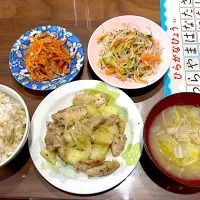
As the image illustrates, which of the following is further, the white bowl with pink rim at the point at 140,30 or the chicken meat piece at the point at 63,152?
the white bowl with pink rim at the point at 140,30

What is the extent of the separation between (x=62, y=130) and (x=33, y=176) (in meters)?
0.29

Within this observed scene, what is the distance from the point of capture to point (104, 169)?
1397mm

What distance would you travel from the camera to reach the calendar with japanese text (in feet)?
5.77

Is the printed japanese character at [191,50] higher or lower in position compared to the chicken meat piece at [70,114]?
higher

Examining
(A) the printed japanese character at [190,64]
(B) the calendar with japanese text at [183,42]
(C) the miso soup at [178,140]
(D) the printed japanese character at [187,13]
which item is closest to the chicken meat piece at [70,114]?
(C) the miso soup at [178,140]

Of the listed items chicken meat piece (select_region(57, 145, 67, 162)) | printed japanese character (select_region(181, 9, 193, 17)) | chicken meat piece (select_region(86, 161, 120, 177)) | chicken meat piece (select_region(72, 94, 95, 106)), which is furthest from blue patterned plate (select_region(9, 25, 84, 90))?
printed japanese character (select_region(181, 9, 193, 17))

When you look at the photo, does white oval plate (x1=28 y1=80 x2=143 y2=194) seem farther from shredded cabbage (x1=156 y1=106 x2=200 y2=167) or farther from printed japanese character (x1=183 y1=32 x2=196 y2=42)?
printed japanese character (x1=183 y1=32 x2=196 y2=42)

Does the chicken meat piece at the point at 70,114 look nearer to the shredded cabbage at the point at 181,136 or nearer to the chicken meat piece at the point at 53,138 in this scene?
the chicken meat piece at the point at 53,138

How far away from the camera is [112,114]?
157cm

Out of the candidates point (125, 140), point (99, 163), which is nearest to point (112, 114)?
point (125, 140)

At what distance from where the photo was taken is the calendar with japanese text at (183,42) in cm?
176

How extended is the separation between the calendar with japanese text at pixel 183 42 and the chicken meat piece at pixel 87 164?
1.98 feet

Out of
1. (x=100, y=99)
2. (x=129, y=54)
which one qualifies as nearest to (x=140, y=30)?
(x=129, y=54)

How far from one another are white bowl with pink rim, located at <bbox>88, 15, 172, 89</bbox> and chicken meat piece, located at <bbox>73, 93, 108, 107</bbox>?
0.10 metres
